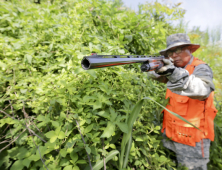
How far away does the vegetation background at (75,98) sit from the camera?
0.93 m

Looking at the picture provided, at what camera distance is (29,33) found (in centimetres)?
185

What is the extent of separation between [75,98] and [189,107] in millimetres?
1484

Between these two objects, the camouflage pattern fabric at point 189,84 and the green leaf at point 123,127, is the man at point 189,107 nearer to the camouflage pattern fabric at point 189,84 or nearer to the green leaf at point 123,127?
the camouflage pattern fabric at point 189,84

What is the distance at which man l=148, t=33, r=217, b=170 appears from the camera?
1316 mm

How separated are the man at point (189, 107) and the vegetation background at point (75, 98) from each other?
0.72 ft

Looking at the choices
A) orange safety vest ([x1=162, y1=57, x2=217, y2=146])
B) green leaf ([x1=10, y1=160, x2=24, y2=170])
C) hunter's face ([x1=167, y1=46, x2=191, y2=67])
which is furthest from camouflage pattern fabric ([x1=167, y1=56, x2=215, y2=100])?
green leaf ([x1=10, y1=160, x2=24, y2=170])

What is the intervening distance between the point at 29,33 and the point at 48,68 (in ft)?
2.56

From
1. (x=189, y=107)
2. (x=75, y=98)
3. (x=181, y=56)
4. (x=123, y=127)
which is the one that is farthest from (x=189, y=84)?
(x=75, y=98)

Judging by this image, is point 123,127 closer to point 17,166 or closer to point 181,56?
point 17,166

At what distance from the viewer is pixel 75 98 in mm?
1024

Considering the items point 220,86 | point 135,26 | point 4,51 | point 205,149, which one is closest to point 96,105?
point 4,51

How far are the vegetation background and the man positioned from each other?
22cm

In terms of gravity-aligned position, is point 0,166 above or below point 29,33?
below

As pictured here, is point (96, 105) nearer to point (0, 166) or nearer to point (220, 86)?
point (0, 166)
